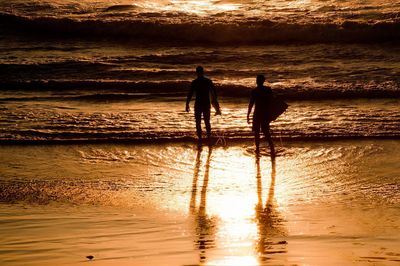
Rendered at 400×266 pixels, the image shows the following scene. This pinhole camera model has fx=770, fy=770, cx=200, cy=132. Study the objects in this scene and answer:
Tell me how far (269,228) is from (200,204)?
66.2 inches

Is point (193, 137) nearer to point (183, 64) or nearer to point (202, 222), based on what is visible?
point (202, 222)

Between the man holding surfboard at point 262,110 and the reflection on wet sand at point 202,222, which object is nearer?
the reflection on wet sand at point 202,222

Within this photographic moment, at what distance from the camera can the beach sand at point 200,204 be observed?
8016mm

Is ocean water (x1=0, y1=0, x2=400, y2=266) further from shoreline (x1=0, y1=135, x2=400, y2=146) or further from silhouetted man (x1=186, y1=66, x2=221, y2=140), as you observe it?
silhouetted man (x1=186, y1=66, x2=221, y2=140)

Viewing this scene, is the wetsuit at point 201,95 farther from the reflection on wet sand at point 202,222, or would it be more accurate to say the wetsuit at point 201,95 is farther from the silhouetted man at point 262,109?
the reflection on wet sand at point 202,222

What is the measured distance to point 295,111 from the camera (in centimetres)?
1841

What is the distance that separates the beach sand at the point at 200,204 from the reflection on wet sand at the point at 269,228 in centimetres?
1

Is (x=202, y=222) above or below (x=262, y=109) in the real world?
below

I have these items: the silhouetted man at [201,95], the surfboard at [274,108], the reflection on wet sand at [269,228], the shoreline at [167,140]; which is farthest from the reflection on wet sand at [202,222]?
the shoreline at [167,140]

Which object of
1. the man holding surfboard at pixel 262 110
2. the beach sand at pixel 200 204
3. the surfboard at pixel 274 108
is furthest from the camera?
the surfboard at pixel 274 108

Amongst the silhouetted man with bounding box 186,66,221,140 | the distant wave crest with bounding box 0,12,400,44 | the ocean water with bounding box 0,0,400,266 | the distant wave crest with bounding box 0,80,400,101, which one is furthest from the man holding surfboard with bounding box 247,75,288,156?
the distant wave crest with bounding box 0,12,400,44

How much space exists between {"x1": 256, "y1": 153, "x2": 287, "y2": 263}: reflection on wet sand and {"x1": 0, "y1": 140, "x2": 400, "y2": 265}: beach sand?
15mm

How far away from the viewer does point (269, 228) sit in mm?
9141

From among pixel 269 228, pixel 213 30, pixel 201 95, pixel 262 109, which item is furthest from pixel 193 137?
pixel 213 30
